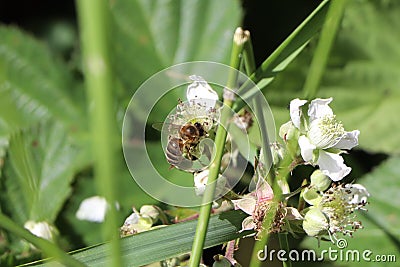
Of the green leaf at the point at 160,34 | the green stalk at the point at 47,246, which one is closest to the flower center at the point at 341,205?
the green stalk at the point at 47,246

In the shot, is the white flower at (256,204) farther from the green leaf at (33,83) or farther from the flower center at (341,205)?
the green leaf at (33,83)

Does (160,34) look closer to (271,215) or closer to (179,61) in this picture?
(179,61)

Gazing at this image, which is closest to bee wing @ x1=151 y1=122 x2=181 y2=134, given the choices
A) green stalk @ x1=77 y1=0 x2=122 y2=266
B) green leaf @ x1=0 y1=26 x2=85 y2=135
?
green stalk @ x1=77 y1=0 x2=122 y2=266

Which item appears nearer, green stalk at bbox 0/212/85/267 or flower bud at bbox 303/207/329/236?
green stalk at bbox 0/212/85/267

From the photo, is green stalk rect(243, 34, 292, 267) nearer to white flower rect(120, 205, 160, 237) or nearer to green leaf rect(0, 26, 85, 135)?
white flower rect(120, 205, 160, 237)

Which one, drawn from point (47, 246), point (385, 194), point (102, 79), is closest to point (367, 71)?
point (385, 194)

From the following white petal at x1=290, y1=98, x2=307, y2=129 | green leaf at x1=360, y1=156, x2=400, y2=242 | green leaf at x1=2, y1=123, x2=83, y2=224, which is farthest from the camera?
green leaf at x1=360, y1=156, x2=400, y2=242
